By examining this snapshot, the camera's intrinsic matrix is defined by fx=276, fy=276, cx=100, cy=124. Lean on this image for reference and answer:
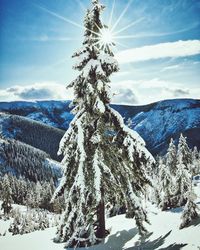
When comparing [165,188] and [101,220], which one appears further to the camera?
[165,188]

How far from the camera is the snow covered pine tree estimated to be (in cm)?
1243

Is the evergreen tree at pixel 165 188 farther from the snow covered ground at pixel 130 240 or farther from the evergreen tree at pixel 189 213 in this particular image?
the evergreen tree at pixel 189 213

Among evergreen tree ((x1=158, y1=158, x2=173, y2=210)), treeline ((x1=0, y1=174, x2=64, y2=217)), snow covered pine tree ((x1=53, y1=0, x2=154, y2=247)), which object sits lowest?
treeline ((x1=0, y1=174, x2=64, y2=217))

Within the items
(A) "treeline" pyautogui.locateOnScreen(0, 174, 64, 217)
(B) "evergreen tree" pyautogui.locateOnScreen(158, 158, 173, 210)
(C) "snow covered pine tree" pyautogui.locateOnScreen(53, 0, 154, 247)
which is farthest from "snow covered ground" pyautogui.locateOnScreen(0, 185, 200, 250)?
(A) "treeline" pyautogui.locateOnScreen(0, 174, 64, 217)

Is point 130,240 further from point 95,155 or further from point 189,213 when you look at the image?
point 95,155

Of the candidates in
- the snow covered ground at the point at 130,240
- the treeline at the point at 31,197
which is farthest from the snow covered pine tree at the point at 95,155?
the treeline at the point at 31,197

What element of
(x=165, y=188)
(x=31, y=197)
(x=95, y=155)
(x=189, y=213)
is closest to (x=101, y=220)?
(x=95, y=155)

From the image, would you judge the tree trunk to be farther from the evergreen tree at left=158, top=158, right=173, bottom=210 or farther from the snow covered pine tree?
the evergreen tree at left=158, top=158, right=173, bottom=210

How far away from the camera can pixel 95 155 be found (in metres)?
12.5

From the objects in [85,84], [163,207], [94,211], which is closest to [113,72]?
[85,84]

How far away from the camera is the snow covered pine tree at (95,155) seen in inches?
489

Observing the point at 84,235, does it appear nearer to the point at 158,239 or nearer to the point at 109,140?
the point at 158,239

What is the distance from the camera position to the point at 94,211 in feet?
45.0

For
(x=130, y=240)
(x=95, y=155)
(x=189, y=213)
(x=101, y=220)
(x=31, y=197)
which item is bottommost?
(x=31, y=197)
